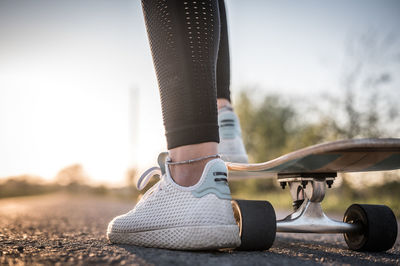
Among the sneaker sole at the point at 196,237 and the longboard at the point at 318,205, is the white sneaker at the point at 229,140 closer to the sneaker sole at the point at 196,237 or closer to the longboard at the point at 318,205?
the longboard at the point at 318,205

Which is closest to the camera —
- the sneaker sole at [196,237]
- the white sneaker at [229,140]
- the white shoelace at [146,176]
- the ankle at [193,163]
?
the sneaker sole at [196,237]

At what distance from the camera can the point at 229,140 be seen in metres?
2.03

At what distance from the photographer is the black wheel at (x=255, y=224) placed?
1.23 m

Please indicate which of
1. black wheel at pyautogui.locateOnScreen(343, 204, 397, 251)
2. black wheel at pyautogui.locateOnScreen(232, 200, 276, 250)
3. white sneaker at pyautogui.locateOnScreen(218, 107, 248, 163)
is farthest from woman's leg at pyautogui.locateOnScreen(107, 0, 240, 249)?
white sneaker at pyautogui.locateOnScreen(218, 107, 248, 163)

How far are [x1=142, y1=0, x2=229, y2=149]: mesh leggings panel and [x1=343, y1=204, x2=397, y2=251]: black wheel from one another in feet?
2.69

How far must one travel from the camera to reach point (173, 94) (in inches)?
46.8

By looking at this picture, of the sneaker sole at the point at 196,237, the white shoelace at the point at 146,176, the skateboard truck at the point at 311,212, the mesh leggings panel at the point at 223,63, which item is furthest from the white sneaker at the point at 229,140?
the sneaker sole at the point at 196,237

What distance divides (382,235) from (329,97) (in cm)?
941

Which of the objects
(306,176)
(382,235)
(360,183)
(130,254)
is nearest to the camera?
(130,254)

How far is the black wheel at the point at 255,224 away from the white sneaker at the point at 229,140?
2.25ft

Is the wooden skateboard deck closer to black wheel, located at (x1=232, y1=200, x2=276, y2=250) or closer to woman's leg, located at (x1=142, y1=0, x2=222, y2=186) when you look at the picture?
black wheel, located at (x1=232, y1=200, x2=276, y2=250)

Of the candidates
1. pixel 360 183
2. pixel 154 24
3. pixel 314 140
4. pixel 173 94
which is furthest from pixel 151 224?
pixel 314 140

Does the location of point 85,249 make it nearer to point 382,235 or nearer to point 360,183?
point 382,235

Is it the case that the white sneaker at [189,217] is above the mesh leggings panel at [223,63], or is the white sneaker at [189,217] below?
below
